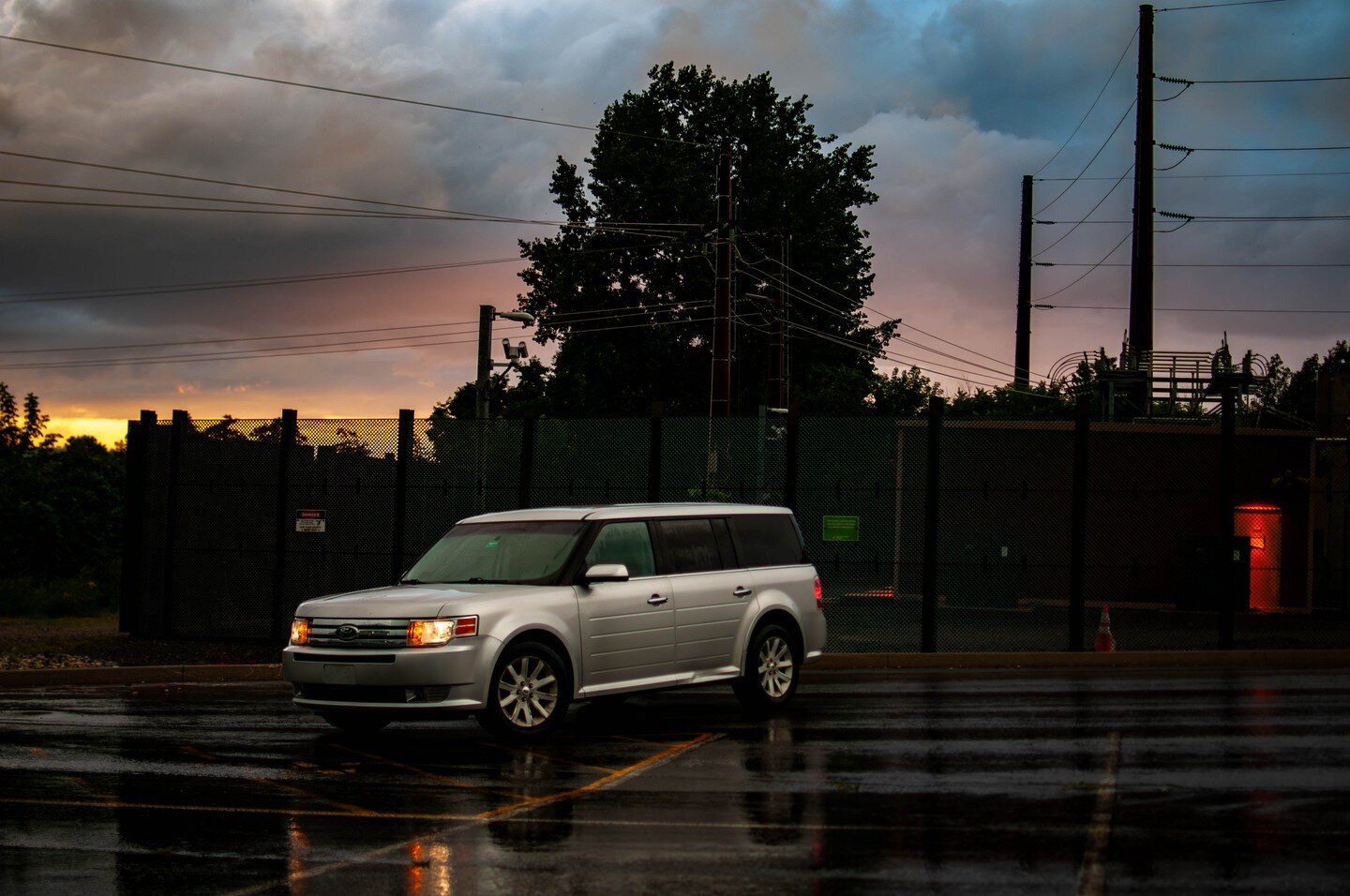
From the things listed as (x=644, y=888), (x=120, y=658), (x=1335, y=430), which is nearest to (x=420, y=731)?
(x=644, y=888)

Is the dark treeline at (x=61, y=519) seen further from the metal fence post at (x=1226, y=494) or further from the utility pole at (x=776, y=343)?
the metal fence post at (x=1226, y=494)

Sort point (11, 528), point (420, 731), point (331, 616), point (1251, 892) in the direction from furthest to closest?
point (11, 528)
point (420, 731)
point (331, 616)
point (1251, 892)

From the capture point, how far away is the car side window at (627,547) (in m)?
12.2

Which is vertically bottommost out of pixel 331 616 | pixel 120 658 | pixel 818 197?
pixel 120 658

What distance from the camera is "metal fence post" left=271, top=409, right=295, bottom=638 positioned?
19.2 m

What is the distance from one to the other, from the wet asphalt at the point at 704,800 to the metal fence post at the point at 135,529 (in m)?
6.82

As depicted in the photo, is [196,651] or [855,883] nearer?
[855,883]

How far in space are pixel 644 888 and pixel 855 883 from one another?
0.94m

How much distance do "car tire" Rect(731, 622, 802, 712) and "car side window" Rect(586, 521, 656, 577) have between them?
1266mm

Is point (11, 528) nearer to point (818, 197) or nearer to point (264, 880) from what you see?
point (264, 880)

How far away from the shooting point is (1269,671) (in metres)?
17.2

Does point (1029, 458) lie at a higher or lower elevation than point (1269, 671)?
higher

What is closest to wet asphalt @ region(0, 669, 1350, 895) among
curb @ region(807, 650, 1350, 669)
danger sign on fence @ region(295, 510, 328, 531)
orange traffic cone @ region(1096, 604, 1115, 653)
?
curb @ region(807, 650, 1350, 669)

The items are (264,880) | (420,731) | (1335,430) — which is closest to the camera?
(264,880)
